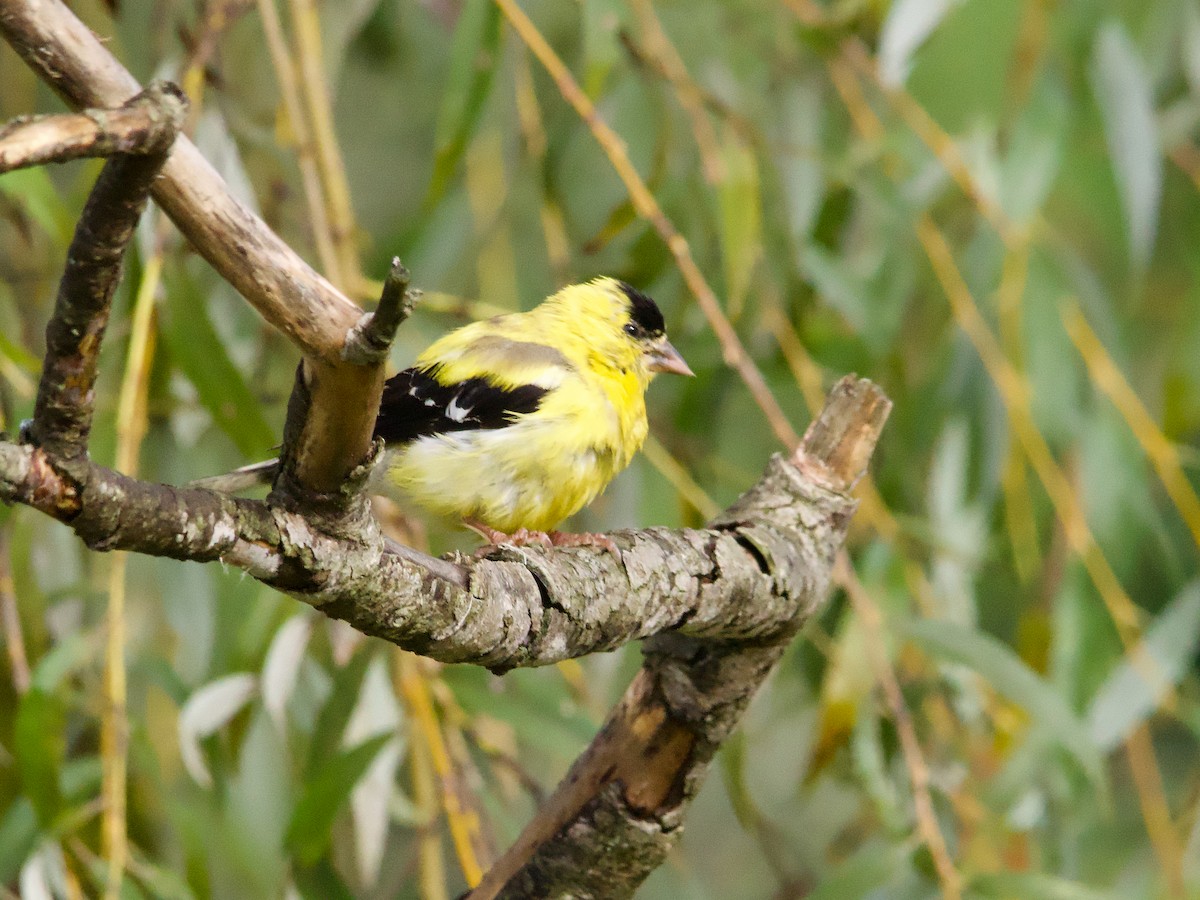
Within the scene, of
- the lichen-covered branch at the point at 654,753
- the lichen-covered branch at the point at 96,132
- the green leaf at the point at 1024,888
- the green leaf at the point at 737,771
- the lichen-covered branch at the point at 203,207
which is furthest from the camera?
the green leaf at the point at 737,771

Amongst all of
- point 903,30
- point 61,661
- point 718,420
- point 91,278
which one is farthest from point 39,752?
point 903,30

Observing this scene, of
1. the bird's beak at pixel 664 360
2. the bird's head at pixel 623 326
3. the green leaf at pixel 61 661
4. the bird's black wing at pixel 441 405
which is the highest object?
the bird's head at pixel 623 326

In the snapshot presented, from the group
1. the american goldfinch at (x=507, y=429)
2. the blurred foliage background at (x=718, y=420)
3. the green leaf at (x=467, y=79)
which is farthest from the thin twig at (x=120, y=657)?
the green leaf at (x=467, y=79)

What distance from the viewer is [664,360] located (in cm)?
211

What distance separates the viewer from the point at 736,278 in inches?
75.0

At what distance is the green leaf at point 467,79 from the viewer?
1.90 m

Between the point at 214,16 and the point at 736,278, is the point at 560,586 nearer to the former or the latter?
the point at 736,278

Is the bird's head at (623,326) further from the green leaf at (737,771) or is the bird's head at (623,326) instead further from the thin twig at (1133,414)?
the thin twig at (1133,414)

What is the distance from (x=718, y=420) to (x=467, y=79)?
0.76m

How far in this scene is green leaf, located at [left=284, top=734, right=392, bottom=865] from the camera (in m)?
1.67

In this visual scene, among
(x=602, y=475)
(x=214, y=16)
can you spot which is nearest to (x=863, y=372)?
(x=602, y=475)

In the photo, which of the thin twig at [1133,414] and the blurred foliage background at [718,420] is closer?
the blurred foliage background at [718,420]

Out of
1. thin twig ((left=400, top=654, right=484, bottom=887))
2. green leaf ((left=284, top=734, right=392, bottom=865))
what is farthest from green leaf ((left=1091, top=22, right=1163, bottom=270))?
green leaf ((left=284, top=734, right=392, bottom=865))

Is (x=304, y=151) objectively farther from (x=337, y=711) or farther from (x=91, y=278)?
(x=91, y=278)
